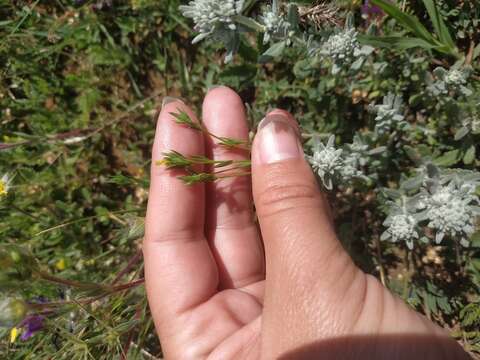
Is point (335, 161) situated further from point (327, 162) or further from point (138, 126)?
point (138, 126)

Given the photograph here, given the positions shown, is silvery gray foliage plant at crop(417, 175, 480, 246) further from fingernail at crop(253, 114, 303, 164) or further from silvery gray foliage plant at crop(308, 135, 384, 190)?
fingernail at crop(253, 114, 303, 164)

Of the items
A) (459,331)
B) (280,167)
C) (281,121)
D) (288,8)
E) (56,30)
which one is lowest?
(459,331)

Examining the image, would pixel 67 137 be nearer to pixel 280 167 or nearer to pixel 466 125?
pixel 280 167

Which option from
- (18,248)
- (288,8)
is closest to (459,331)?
(288,8)

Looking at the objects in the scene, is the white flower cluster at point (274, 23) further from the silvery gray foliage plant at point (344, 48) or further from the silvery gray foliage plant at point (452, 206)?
the silvery gray foliage plant at point (452, 206)

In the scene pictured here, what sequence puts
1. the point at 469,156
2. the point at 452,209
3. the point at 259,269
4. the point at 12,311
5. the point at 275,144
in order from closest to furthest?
the point at 12,311, the point at 275,144, the point at 452,209, the point at 469,156, the point at 259,269

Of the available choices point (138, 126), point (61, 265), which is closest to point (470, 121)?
point (138, 126)
